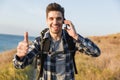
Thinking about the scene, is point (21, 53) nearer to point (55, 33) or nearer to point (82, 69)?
point (55, 33)

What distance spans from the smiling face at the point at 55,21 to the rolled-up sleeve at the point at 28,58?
29 centimetres

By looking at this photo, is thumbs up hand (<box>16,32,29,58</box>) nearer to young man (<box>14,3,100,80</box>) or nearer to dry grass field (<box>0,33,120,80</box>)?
young man (<box>14,3,100,80</box>)

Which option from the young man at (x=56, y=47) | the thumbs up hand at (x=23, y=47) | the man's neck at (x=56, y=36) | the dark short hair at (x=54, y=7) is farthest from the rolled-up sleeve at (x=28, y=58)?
the dark short hair at (x=54, y=7)

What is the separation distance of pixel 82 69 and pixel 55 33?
8.80 m

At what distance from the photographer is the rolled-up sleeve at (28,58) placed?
5.36m

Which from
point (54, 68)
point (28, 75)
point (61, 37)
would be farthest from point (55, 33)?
point (28, 75)

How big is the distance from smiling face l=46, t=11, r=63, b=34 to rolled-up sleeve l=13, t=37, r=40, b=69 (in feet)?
0.97

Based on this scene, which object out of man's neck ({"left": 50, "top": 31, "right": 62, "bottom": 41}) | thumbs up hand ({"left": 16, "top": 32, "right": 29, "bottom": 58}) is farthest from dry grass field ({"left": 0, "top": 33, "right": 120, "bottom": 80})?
thumbs up hand ({"left": 16, "top": 32, "right": 29, "bottom": 58})

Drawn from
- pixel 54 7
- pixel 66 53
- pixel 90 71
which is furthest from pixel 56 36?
pixel 90 71

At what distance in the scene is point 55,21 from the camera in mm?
5605

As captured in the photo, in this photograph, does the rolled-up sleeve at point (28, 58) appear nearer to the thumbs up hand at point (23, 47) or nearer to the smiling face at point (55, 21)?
the thumbs up hand at point (23, 47)

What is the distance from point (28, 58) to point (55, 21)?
0.64 m

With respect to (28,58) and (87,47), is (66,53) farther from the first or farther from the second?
(28,58)

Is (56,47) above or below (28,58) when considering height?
above
